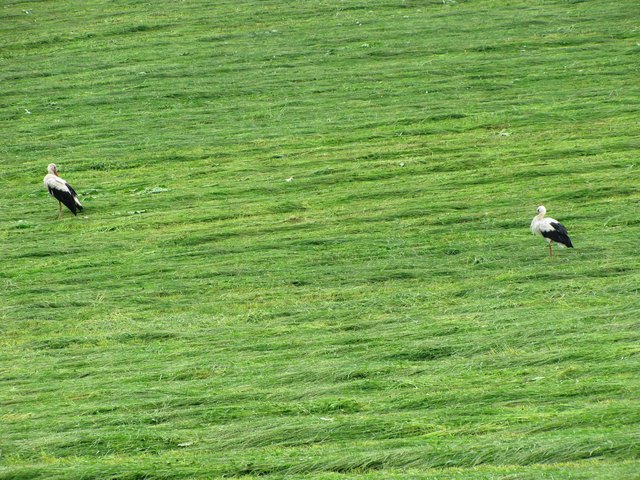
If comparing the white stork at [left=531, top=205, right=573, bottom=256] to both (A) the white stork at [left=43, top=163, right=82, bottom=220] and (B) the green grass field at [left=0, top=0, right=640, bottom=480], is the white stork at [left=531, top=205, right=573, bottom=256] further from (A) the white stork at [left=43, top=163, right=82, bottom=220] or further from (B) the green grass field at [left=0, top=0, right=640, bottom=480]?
(A) the white stork at [left=43, top=163, right=82, bottom=220]

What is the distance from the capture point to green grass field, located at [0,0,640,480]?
9.36 metres

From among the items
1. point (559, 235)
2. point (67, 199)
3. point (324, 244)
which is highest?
point (559, 235)

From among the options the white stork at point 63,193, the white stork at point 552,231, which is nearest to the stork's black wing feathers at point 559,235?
the white stork at point 552,231

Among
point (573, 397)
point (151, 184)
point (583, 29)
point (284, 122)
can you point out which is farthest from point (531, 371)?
point (583, 29)

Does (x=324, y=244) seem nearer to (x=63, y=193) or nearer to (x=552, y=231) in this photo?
(x=552, y=231)

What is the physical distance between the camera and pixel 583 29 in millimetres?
30562

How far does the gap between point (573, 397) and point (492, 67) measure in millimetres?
19373

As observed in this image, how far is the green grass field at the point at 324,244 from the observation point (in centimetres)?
936

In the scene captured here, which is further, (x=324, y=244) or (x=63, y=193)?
(x=63, y=193)

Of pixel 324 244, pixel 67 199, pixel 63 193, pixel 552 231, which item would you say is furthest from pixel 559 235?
pixel 63 193

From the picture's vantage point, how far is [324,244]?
16.9 metres

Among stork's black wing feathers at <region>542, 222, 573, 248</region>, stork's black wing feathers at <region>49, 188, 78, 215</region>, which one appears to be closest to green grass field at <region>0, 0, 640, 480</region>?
stork's black wing feathers at <region>542, 222, 573, 248</region>

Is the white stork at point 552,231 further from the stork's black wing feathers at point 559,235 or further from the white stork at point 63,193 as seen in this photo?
the white stork at point 63,193

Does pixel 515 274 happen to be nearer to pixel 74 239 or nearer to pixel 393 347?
pixel 393 347
